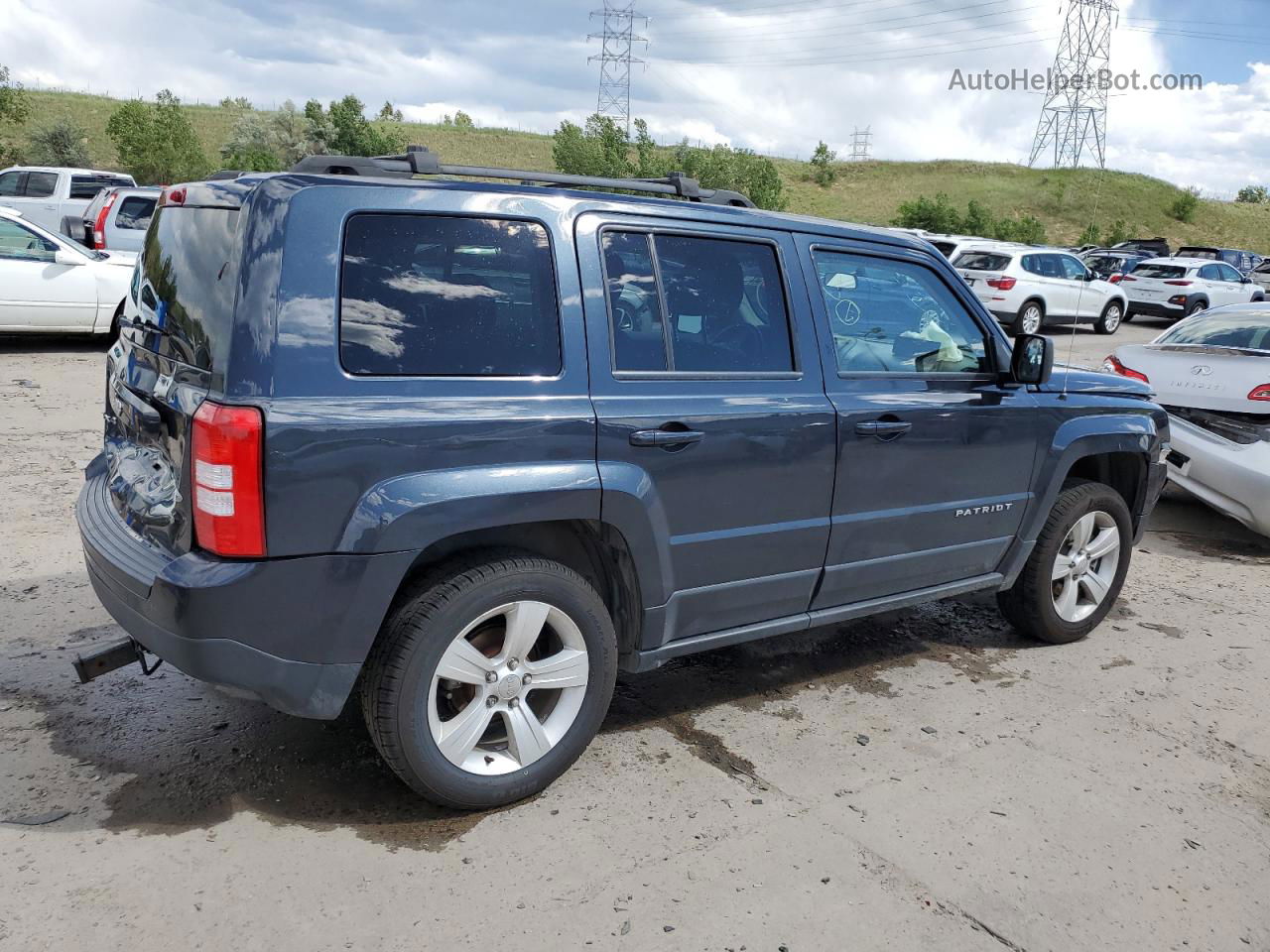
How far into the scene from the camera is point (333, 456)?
2816mm

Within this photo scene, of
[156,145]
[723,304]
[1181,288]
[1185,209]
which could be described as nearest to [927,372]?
[723,304]

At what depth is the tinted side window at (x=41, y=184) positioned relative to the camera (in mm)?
20297

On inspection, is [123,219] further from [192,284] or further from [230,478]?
[230,478]

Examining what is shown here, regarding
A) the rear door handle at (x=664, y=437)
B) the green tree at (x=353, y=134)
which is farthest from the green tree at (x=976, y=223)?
the rear door handle at (x=664, y=437)

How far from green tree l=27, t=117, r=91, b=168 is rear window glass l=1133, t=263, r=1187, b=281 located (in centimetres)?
4972

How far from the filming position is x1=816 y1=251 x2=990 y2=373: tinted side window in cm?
400

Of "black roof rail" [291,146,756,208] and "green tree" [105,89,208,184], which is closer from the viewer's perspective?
"black roof rail" [291,146,756,208]

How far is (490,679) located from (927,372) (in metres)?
2.15

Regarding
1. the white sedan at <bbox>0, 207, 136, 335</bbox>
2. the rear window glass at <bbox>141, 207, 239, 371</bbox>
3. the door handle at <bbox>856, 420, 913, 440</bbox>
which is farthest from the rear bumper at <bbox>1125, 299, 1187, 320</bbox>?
the rear window glass at <bbox>141, 207, 239, 371</bbox>

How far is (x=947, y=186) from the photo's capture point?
258ft

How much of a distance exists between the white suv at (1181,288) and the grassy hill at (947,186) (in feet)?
131

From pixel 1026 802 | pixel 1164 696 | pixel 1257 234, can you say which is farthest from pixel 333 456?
pixel 1257 234

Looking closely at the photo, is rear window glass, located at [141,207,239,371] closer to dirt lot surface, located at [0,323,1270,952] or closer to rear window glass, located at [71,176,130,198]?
dirt lot surface, located at [0,323,1270,952]

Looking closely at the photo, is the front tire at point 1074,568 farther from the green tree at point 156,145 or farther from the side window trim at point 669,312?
the green tree at point 156,145
